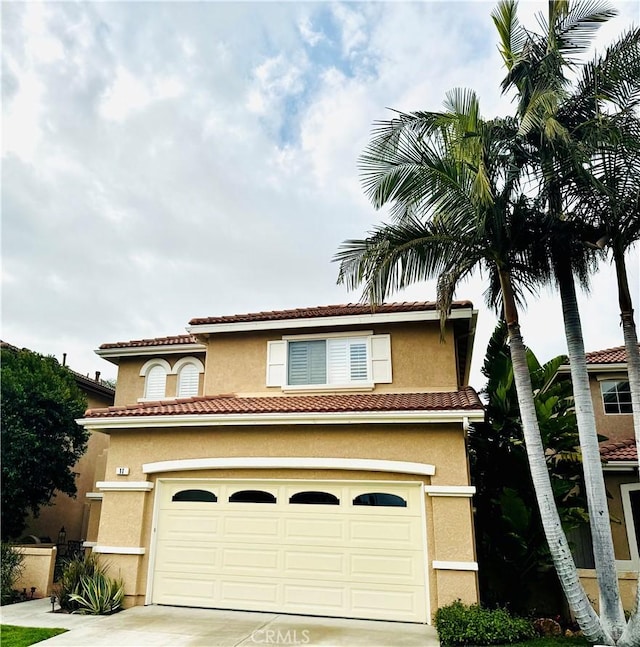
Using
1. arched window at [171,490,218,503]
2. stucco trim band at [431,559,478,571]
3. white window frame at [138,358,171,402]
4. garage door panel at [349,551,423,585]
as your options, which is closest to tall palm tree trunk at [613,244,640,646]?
stucco trim band at [431,559,478,571]

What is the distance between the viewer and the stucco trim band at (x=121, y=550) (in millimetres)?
11375

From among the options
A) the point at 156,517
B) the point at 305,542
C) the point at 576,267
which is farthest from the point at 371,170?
the point at 156,517

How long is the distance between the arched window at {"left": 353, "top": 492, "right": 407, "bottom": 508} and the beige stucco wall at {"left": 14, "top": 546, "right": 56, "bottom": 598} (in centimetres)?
780

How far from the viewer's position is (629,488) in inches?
563

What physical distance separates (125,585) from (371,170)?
33.3 feet

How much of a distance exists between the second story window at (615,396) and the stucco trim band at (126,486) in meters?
14.5

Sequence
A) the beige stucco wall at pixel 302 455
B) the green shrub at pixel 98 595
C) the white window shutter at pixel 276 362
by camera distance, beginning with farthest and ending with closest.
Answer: the white window shutter at pixel 276 362, the green shrub at pixel 98 595, the beige stucco wall at pixel 302 455

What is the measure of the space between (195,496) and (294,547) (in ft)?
8.44

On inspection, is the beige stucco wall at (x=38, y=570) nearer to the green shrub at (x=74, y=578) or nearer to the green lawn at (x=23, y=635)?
the green shrub at (x=74, y=578)

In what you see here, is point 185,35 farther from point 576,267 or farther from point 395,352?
point 576,267

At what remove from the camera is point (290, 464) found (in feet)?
37.1

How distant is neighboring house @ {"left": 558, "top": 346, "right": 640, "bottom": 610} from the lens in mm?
13688

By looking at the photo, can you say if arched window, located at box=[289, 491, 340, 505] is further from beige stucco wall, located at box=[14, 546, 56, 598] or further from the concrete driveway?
beige stucco wall, located at box=[14, 546, 56, 598]

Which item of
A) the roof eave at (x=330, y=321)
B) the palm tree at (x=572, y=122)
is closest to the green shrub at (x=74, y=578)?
the roof eave at (x=330, y=321)
